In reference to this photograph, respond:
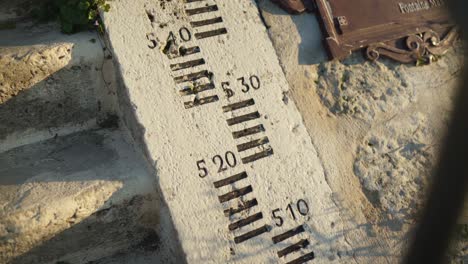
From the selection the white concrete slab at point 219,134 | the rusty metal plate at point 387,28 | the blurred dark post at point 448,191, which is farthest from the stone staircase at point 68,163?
the blurred dark post at point 448,191

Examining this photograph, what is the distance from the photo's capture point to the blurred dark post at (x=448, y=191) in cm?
96

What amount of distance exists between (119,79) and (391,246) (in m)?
2.18

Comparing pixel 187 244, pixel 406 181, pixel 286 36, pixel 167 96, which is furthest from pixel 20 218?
pixel 406 181

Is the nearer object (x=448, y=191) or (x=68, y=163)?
→ (x=448, y=191)

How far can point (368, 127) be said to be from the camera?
335 centimetres

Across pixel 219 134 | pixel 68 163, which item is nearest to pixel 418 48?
pixel 219 134

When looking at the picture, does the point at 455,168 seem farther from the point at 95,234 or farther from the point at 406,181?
the point at 406,181

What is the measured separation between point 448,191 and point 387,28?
289cm

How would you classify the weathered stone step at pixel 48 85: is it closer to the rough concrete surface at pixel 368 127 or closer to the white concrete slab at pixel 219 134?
the white concrete slab at pixel 219 134

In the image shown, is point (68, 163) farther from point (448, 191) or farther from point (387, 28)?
point (387, 28)

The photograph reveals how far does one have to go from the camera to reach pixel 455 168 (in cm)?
96

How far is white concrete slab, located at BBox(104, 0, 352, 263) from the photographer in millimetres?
2738

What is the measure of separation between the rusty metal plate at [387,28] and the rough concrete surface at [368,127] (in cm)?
9

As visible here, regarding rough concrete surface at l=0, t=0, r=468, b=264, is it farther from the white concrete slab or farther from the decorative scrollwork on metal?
the decorative scrollwork on metal
